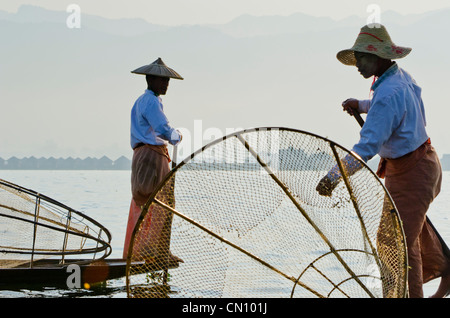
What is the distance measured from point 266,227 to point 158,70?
2.98m

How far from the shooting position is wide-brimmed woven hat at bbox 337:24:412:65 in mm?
4469

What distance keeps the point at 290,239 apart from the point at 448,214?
52.9ft

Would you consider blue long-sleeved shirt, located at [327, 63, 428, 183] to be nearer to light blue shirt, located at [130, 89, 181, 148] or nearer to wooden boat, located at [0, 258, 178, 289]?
light blue shirt, located at [130, 89, 181, 148]

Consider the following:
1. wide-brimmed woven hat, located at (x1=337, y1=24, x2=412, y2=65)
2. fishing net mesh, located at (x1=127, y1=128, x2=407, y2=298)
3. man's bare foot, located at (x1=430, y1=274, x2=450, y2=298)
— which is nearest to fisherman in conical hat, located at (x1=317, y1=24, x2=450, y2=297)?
wide-brimmed woven hat, located at (x1=337, y1=24, x2=412, y2=65)

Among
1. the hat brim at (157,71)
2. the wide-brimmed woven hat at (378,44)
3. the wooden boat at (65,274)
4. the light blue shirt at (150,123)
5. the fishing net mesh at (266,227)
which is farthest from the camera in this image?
the hat brim at (157,71)

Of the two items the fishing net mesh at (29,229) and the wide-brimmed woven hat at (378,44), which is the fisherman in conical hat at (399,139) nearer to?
the wide-brimmed woven hat at (378,44)

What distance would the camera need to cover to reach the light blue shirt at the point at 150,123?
6801 millimetres

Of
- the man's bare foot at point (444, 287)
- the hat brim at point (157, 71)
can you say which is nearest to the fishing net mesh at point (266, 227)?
the man's bare foot at point (444, 287)

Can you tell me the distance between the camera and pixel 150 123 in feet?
22.4

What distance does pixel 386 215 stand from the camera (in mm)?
4152

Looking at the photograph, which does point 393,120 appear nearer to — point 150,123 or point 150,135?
point 150,123

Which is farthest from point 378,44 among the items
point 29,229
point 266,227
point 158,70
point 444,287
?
point 29,229

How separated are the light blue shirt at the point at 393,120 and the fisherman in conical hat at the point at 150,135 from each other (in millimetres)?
2749
